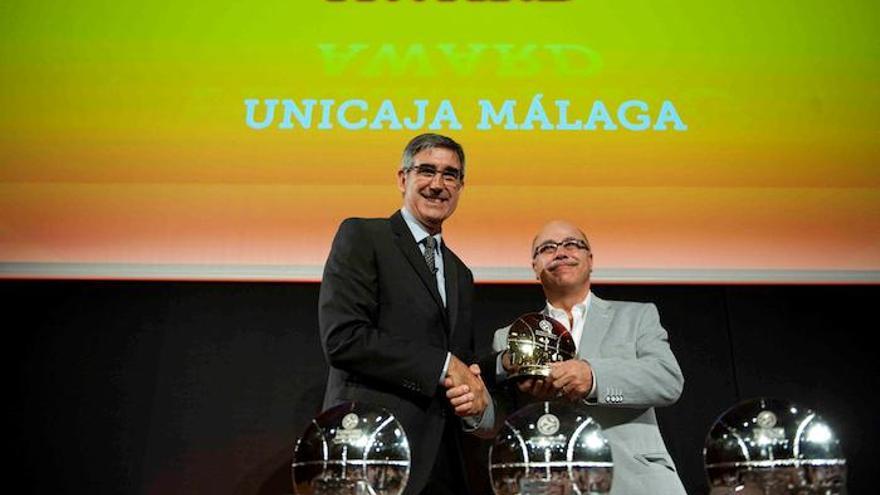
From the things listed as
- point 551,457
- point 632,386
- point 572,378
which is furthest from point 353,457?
point 632,386

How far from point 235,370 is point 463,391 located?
1550 mm

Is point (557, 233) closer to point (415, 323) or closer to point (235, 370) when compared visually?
→ point (415, 323)

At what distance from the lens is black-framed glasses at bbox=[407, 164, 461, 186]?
2301 mm

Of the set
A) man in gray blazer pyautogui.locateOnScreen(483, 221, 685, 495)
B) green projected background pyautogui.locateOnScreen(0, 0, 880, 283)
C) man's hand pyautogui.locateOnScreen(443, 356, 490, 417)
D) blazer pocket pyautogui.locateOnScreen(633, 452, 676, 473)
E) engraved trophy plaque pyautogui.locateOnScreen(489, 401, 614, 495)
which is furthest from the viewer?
green projected background pyautogui.locateOnScreen(0, 0, 880, 283)

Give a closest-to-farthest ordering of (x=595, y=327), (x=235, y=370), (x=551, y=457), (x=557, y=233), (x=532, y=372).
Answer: (x=551, y=457) → (x=532, y=372) → (x=595, y=327) → (x=557, y=233) → (x=235, y=370)

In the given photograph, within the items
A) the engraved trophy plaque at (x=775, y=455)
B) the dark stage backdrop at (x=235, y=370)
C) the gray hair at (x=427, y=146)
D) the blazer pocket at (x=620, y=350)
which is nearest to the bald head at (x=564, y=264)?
the blazer pocket at (x=620, y=350)

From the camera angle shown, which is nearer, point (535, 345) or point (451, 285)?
point (535, 345)

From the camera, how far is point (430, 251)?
2.30m

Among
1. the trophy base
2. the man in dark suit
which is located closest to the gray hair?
the man in dark suit

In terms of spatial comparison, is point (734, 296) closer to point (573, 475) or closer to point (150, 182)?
point (573, 475)

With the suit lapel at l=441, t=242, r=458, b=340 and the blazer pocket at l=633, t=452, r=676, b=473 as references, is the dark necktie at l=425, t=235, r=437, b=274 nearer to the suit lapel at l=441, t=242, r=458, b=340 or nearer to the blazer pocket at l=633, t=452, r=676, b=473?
the suit lapel at l=441, t=242, r=458, b=340

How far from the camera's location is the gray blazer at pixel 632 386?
2146 millimetres

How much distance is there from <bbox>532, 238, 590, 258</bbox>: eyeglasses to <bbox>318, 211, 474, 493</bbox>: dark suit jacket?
410 millimetres

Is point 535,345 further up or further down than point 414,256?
further down
